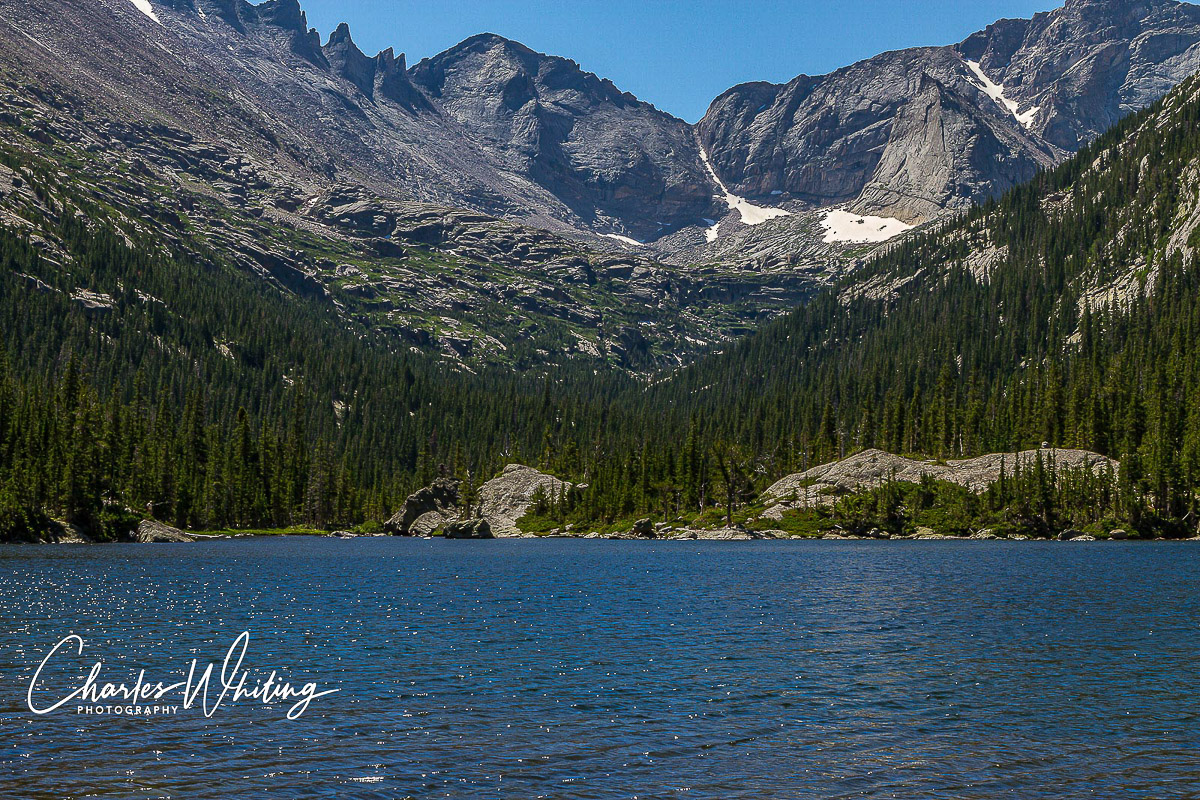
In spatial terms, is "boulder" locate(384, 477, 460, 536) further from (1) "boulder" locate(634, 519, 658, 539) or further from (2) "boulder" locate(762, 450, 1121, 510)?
(2) "boulder" locate(762, 450, 1121, 510)

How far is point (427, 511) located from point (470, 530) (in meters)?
18.8

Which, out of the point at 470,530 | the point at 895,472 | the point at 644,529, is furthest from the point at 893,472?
the point at 470,530

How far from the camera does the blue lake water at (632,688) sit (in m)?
22.0

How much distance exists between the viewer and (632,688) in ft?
106

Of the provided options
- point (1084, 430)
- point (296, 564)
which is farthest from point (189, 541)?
point (1084, 430)

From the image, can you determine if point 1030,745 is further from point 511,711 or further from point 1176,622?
point 1176,622

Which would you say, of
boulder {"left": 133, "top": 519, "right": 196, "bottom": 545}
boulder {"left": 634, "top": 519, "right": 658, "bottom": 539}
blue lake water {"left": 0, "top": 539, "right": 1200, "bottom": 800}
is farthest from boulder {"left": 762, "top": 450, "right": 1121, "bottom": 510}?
boulder {"left": 133, "top": 519, "right": 196, "bottom": 545}

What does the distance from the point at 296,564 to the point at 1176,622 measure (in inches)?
2813

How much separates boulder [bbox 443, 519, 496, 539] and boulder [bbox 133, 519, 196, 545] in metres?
49.4

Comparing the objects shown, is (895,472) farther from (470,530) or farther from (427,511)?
(427,511)

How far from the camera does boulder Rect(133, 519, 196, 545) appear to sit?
419 ft

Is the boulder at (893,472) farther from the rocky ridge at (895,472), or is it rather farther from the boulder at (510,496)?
the boulder at (510,496)

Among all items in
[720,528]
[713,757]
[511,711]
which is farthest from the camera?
[720,528]

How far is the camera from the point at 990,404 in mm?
196125
